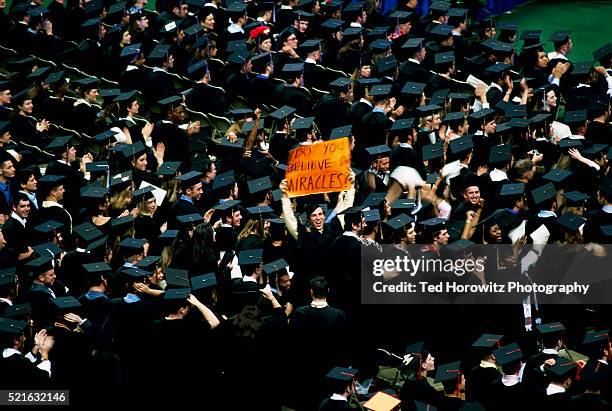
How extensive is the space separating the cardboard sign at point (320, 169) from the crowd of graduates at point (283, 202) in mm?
136

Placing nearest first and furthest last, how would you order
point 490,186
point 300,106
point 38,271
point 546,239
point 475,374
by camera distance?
point 475,374 → point 38,271 → point 546,239 → point 490,186 → point 300,106

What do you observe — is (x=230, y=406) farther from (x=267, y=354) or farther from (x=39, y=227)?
(x=39, y=227)

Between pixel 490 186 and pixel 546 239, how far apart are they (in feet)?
2.75

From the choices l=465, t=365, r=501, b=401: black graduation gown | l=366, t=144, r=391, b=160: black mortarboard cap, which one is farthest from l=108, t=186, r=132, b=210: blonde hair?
l=465, t=365, r=501, b=401: black graduation gown

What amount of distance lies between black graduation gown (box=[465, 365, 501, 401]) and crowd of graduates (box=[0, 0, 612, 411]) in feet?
0.04

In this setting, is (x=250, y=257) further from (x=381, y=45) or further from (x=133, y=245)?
(x=381, y=45)

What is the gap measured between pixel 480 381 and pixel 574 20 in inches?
341

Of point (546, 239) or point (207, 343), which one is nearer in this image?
point (207, 343)

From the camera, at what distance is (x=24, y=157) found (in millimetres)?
10977

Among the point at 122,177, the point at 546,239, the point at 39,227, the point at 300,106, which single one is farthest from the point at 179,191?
the point at 546,239

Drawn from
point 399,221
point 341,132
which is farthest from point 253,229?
point 341,132

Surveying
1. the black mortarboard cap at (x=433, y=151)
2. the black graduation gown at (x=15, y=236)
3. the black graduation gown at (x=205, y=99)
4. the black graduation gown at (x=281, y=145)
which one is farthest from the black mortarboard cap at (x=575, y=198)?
the black graduation gown at (x=15, y=236)

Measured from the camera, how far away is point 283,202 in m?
9.91

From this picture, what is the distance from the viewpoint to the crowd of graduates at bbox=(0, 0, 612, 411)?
8.53 m
